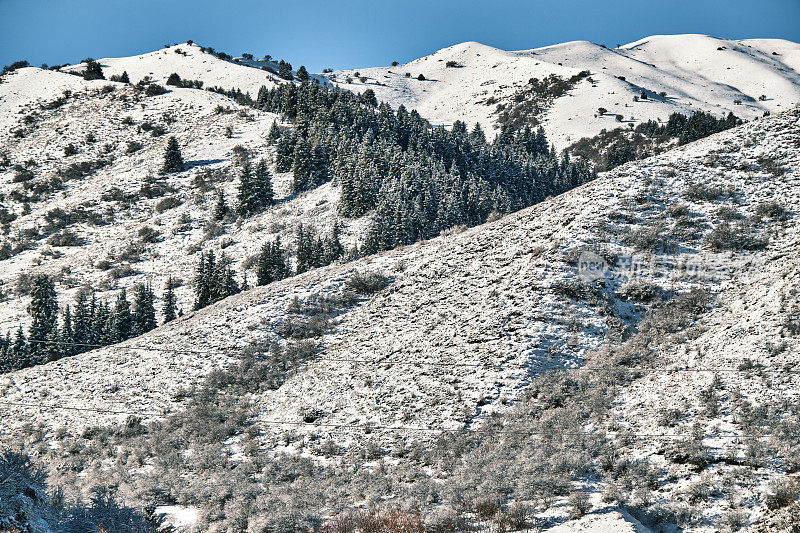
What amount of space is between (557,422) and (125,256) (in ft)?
210

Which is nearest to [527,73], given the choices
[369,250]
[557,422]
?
[369,250]

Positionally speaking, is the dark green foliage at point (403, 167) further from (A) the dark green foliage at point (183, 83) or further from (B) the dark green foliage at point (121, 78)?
(B) the dark green foliage at point (121, 78)

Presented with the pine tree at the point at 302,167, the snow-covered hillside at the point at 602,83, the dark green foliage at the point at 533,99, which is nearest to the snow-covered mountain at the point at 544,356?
the pine tree at the point at 302,167

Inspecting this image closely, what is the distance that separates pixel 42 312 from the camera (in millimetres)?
56406

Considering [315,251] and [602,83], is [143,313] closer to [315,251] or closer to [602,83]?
[315,251]

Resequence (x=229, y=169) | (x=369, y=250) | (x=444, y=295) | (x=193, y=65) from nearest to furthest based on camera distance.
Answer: (x=444, y=295) → (x=369, y=250) → (x=229, y=169) → (x=193, y=65)

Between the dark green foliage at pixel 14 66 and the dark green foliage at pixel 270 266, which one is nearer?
the dark green foliage at pixel 270 266

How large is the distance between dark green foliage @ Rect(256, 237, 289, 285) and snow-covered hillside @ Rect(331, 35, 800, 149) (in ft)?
270

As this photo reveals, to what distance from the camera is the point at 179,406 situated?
84.9ft

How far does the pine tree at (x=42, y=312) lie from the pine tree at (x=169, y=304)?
1098 centimetres

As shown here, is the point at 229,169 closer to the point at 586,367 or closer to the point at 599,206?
the point at 599,206

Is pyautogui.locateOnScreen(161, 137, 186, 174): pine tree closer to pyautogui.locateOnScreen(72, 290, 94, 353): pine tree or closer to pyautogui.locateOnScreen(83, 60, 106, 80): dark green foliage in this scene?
pyautogui.locateOnScreen(72, 290, 94, 353): pine tree

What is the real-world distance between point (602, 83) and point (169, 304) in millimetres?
123308

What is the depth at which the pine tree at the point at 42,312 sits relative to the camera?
53.9m
